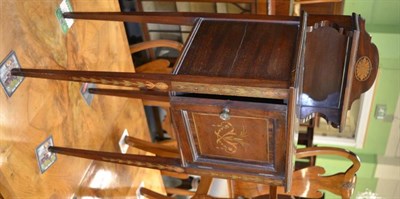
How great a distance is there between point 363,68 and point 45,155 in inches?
36.6

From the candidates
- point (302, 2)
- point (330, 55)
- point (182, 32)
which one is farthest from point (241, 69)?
point (182, 32)

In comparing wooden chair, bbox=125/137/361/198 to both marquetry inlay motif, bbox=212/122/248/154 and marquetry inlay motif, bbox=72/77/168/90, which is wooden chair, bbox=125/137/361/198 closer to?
marquetry inlay motif, bbox=212/122/248/154

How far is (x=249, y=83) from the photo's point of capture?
93cm

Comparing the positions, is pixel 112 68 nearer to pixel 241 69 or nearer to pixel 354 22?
pixel 241 69

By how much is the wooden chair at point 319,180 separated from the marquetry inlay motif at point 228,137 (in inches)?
16.4

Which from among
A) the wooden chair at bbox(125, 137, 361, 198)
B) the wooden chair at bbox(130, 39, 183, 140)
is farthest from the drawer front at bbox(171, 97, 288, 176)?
the wooden chair at bbox(130, 39, 183, 140)

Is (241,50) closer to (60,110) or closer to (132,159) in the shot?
(132,159)

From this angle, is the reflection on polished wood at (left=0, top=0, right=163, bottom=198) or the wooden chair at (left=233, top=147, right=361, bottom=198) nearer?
the reflection on polished wood at (left=0, top=0, right=163, bottom=198)

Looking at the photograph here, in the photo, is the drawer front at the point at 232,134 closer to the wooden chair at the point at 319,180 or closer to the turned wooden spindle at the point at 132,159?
the turned wooden spindle at the point at 132,159

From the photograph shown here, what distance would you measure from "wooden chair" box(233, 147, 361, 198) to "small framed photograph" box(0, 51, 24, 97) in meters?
0.85

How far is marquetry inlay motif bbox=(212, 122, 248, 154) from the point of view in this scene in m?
1.02

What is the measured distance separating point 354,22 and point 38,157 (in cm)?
91

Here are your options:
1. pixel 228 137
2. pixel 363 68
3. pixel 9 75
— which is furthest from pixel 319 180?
pixel 9 75

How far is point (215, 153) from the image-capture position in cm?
111
